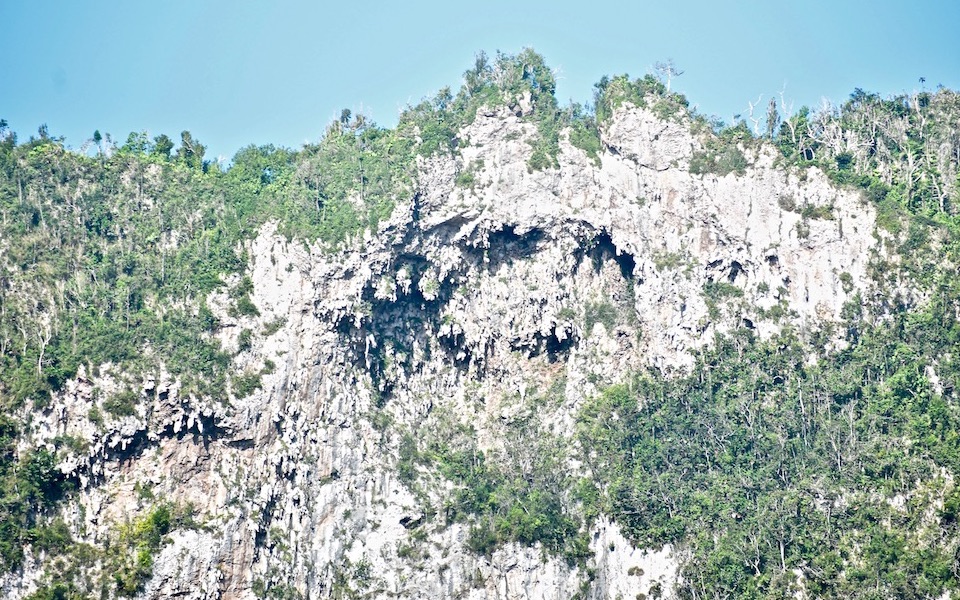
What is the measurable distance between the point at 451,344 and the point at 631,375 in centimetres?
1107

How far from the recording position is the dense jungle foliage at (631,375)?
91.4 metres

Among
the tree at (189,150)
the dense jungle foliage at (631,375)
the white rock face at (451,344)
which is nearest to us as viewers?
the dense jungle foliage at (631,375)

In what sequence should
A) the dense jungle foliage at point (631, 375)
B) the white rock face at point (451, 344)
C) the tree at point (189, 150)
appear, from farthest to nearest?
1. the tree at point (189, 150)
2. the white rock face at point (451, 344)
3. the dense jungle foliage at point (631, 375)

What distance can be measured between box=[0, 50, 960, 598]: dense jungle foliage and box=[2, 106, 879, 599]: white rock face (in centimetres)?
119

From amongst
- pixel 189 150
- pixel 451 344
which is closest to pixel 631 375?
pixel 451 344

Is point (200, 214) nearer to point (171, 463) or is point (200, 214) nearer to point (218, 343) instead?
point (218, 343)

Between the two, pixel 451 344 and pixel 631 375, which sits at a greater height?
pixel 451 344

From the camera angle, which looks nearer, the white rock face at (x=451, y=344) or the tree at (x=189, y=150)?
the white rock face at (x=451, y=344)

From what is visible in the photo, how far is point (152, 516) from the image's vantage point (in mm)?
93000

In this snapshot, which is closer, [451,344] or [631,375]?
[631,375]

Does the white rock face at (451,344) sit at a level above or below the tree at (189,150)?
below

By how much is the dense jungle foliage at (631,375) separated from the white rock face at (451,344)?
119 centimetres

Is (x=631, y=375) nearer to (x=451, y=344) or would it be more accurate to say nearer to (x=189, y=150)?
(x=451, y=344)

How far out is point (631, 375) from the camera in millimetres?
103750
